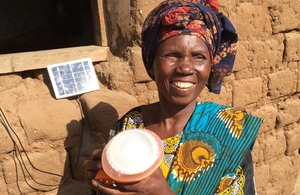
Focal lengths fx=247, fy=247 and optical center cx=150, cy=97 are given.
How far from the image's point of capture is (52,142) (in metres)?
2.15

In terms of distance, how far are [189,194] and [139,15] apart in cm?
155

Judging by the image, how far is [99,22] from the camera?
7.66 feet

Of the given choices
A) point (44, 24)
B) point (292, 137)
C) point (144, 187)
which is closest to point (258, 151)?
point (292, 137)

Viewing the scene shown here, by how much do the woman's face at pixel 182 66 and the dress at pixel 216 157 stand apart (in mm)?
205

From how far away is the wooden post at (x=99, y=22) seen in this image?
2.29 meters

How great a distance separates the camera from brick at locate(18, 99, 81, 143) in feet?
6.64

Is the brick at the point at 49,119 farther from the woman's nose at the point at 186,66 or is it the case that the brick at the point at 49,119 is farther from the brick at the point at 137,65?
the woman's nose at the point at 186,66

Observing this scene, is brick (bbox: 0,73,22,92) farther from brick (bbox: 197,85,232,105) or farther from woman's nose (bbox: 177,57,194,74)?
brick (bbox: 197,85,232,105)

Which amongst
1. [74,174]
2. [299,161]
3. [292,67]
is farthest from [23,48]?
[299,161]

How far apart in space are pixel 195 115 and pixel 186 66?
30 cm

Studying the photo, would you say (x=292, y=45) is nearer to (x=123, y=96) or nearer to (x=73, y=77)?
(x=123, y=96)

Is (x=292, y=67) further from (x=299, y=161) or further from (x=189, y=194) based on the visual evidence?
(x=189, y=194)

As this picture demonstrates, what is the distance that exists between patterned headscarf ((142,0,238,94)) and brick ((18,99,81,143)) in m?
0.99

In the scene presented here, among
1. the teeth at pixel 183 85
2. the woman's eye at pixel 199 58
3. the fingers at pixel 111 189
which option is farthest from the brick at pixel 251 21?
the fingers at pixel 111 189
